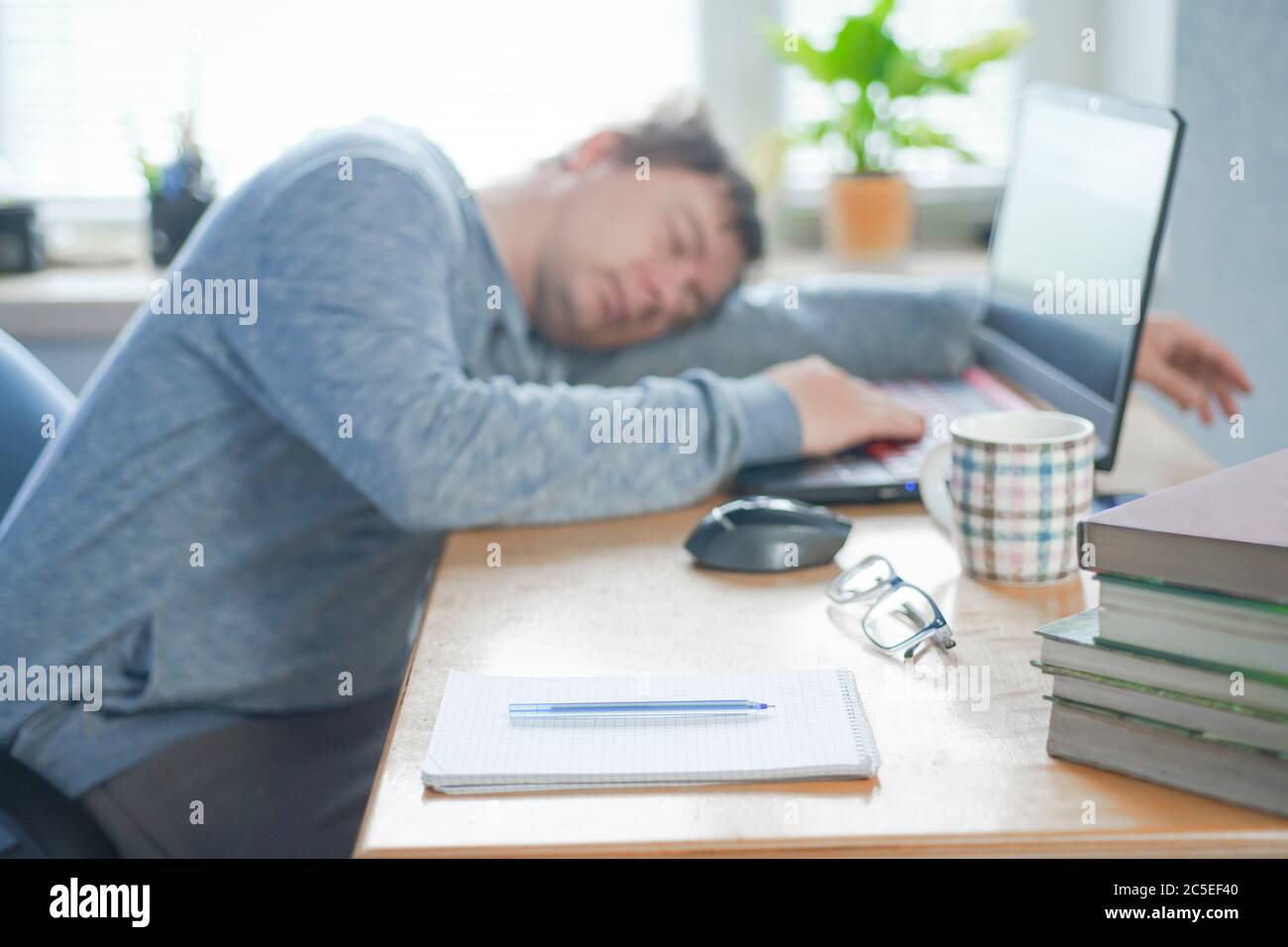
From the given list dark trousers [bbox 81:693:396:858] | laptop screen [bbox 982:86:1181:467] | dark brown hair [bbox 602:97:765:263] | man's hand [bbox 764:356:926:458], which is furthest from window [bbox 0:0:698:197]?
dark trousers [bbox 81:693:396:858]

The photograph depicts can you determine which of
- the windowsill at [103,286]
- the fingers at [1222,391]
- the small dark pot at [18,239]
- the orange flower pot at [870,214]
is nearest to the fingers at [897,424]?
the fingers at [1222,391]

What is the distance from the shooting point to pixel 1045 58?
2.43 metres

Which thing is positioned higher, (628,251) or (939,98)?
(939,98)

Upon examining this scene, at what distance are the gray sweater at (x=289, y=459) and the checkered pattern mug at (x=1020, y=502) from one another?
0.80 ft

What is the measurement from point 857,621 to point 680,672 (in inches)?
5.8

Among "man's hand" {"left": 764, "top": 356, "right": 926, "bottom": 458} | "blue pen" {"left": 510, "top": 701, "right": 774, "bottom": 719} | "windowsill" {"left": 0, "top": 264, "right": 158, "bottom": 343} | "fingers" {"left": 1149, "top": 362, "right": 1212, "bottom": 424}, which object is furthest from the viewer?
"windowsill" {"left": 0, "top": 264, "right": 158, "bottom": 343}

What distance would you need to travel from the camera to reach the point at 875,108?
224cm

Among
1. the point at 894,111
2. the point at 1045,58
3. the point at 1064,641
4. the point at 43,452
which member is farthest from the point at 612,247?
the point at 1045,58

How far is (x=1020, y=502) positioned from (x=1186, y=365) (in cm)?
59

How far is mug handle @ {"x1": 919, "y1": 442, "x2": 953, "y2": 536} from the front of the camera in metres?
1.00

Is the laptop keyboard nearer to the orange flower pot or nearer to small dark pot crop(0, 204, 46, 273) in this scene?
the orange flower pot

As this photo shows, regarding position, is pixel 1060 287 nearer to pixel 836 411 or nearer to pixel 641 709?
pixel 836 411

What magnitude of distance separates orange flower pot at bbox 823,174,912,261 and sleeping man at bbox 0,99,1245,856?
113cm

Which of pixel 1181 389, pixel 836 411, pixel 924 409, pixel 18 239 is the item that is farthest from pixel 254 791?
pixel 18 239
